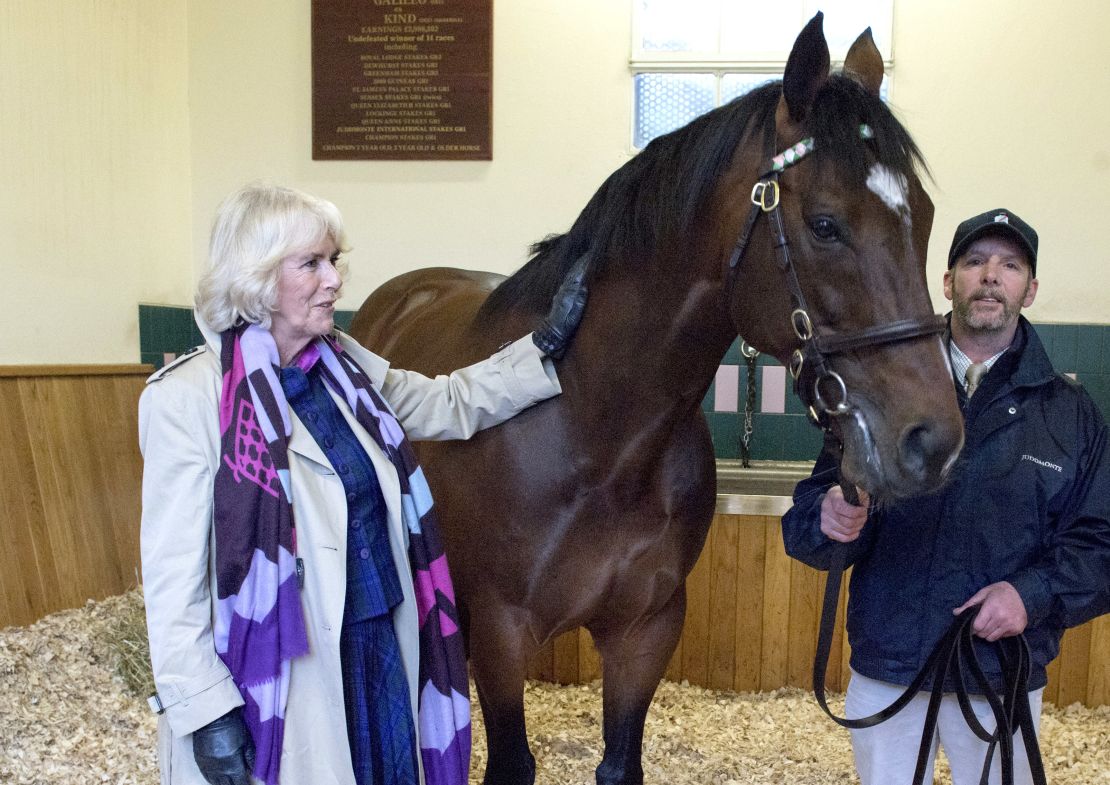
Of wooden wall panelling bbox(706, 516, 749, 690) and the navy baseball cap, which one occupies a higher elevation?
the navy baseball cap

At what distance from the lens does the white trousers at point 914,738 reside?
1569 millimetres

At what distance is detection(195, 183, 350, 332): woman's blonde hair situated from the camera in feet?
4.23

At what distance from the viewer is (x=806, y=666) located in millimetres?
3045

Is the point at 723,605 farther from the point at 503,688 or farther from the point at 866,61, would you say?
the point at 866,61

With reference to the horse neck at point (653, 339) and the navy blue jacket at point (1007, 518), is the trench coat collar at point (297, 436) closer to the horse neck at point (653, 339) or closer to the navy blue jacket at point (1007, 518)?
the horse neck at point (653, 339)

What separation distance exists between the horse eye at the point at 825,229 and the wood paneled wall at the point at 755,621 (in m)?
1.92

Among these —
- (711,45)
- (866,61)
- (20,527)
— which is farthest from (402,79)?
(866,61)

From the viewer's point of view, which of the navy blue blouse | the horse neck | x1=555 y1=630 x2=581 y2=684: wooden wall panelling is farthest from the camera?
x1=555 y1=630 x2=581 y2=684: wooden wall panelling

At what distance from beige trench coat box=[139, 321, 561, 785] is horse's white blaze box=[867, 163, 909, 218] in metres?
Answer: 0.79

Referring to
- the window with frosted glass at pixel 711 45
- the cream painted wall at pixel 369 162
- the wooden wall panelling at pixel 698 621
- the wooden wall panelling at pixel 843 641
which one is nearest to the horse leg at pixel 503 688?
the wooden wall panelling at pixel 698 621

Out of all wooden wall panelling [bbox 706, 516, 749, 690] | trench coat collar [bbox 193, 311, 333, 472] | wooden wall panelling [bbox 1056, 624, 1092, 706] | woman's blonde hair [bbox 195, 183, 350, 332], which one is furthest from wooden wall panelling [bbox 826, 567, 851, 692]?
woman's blonde hair [bbox 195, 183, 350, 332]

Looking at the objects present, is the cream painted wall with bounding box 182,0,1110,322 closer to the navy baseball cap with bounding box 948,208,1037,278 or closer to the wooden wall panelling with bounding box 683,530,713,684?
the wooden wall panelling with bounding box 683,530,713,684

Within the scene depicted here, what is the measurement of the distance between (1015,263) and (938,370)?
1.89ft

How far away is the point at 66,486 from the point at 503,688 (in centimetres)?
236
